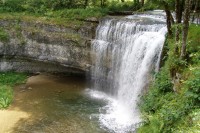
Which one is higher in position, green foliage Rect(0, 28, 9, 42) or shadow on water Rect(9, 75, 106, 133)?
green foliage Rect(0, 28, 9, 42)

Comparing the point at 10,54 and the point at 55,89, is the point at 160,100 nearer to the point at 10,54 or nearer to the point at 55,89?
the point at 55,89

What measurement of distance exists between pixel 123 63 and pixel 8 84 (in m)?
9.30

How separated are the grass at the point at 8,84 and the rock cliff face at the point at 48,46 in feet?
3.24

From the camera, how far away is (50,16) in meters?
24.9

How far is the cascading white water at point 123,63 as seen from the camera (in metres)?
18.9

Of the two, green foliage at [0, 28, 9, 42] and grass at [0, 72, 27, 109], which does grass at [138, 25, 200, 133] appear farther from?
green foliage at [0, 28, 9, 42]

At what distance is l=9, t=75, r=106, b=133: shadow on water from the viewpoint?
18.0 meters

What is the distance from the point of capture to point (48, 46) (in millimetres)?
24016

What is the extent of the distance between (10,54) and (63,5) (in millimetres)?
6151

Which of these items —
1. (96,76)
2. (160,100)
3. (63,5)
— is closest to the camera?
(160,100)

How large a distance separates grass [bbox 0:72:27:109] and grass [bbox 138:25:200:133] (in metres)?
10.9

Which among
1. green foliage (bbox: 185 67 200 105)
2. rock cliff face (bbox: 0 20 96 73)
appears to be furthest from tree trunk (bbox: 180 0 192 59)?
rock cliff face (bbox: 0 20 96 73)

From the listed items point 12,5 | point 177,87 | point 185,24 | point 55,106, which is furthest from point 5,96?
point 185,24

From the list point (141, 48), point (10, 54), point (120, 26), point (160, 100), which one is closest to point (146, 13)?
point (120, 26)
